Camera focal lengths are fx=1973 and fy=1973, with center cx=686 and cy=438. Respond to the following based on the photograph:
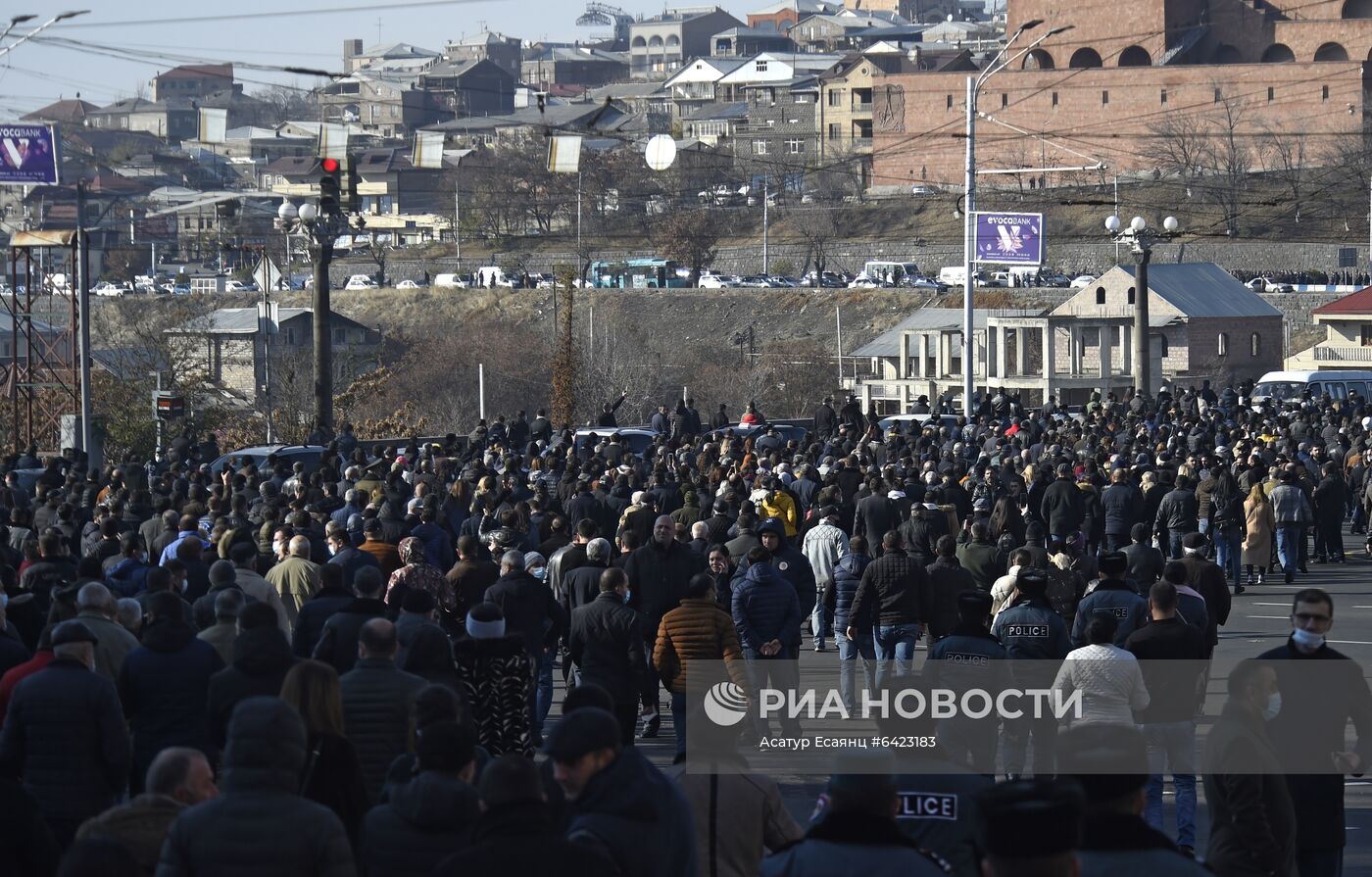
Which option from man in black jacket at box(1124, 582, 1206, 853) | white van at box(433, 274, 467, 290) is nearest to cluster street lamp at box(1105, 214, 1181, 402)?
man in black jacket at box(1124, 582, 1206, 853)

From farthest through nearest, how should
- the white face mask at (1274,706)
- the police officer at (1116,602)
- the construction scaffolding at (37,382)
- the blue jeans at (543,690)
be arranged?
the construction scaffolding at (37,382) < the blue jeans at (543,690) < the police officer at (1116,602) < the white face mask at (1274,706)

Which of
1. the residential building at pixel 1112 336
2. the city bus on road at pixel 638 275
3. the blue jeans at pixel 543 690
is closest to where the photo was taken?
the blue jeans at pixel 543 690

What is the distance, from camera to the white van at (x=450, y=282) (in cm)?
10362

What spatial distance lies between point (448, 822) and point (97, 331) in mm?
91988

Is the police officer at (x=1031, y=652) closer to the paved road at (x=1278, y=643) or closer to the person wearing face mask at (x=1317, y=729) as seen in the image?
the paved road at (x=1278, y=643)

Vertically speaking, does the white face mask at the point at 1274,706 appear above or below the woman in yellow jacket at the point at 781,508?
below

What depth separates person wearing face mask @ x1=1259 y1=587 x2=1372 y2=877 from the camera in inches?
311

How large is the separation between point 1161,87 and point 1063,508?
98201 millimetres

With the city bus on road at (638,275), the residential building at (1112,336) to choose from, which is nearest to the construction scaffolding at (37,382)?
the residential building at (1112,336)

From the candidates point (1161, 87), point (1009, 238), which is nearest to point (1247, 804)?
point (1009, 238)

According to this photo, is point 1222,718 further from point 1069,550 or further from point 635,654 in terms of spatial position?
point 1069,550

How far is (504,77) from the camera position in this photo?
193500mm

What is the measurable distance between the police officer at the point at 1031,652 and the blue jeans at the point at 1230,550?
36.1ft

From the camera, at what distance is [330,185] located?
90.5 feet
